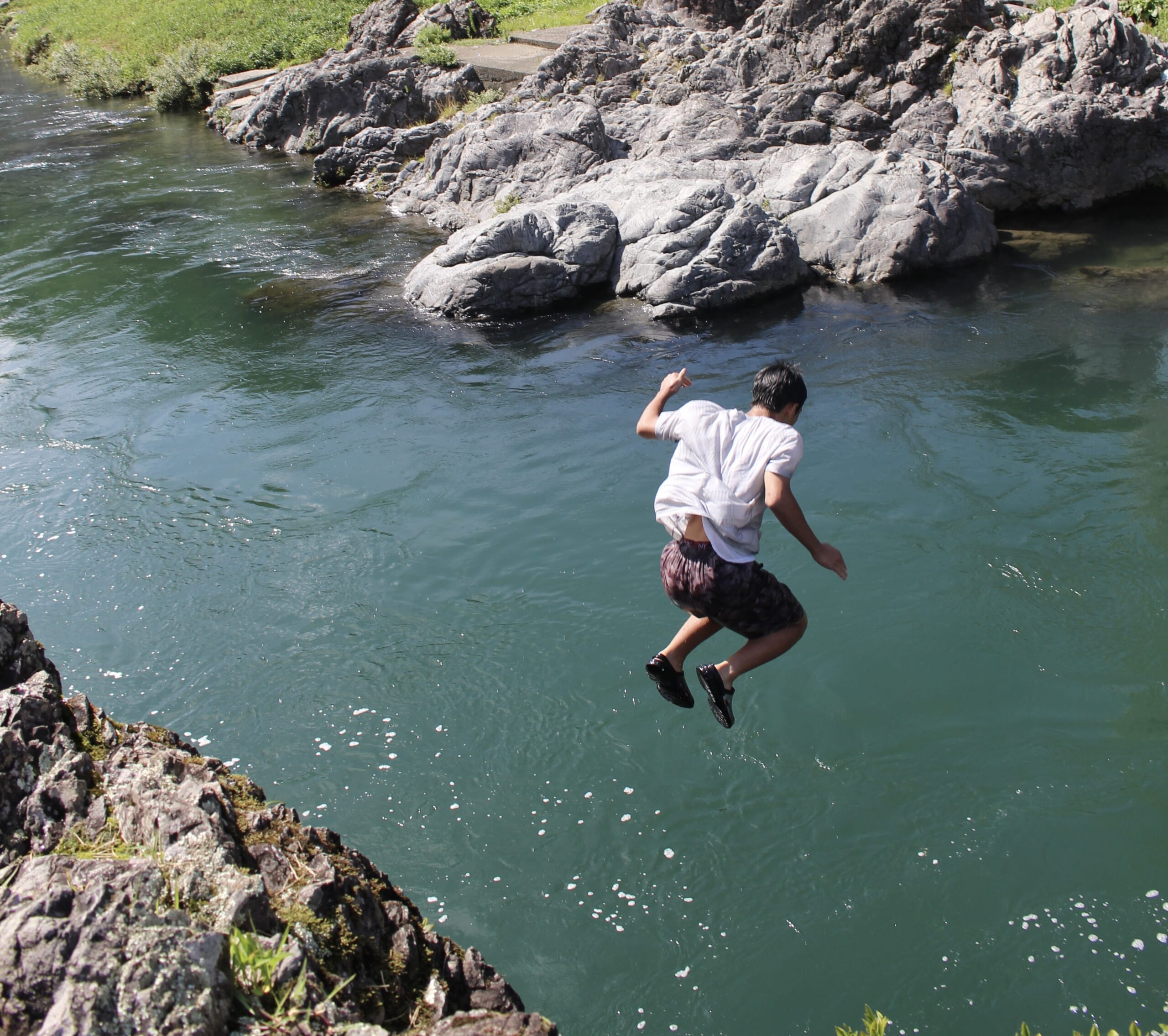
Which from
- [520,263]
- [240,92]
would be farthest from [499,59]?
[520,263]

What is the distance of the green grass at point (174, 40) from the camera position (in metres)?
29.6

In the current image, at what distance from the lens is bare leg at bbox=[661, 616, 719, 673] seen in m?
4.98

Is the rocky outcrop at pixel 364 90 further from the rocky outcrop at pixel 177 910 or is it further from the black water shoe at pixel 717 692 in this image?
the rocky outcrop at pixel 177 910

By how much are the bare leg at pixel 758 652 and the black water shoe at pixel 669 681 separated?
0.74 feet

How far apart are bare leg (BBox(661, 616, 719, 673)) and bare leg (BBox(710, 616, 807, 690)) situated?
0.62ft

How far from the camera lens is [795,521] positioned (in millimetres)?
4359

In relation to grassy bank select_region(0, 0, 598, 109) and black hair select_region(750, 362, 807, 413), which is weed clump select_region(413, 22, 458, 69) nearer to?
grassy bank select_region(0, 0, 598, 109)

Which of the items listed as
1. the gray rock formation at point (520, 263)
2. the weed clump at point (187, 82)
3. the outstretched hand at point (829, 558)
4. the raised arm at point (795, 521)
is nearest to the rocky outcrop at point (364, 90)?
the weed clump at point (187, 82)

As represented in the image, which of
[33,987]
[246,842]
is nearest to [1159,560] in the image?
[246,842]

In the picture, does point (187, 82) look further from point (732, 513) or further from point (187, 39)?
point (732, 513)

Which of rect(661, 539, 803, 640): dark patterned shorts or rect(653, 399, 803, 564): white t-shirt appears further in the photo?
rect(661, 539, 803, 640): dark patterned shorts

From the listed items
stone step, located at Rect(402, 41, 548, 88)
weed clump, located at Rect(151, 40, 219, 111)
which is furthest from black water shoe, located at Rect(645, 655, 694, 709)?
weed clump, located at Rect(151, 40, 219, 111)

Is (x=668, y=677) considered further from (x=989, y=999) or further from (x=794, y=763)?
(x=989, y=999)

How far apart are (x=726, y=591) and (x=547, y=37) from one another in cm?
2251
